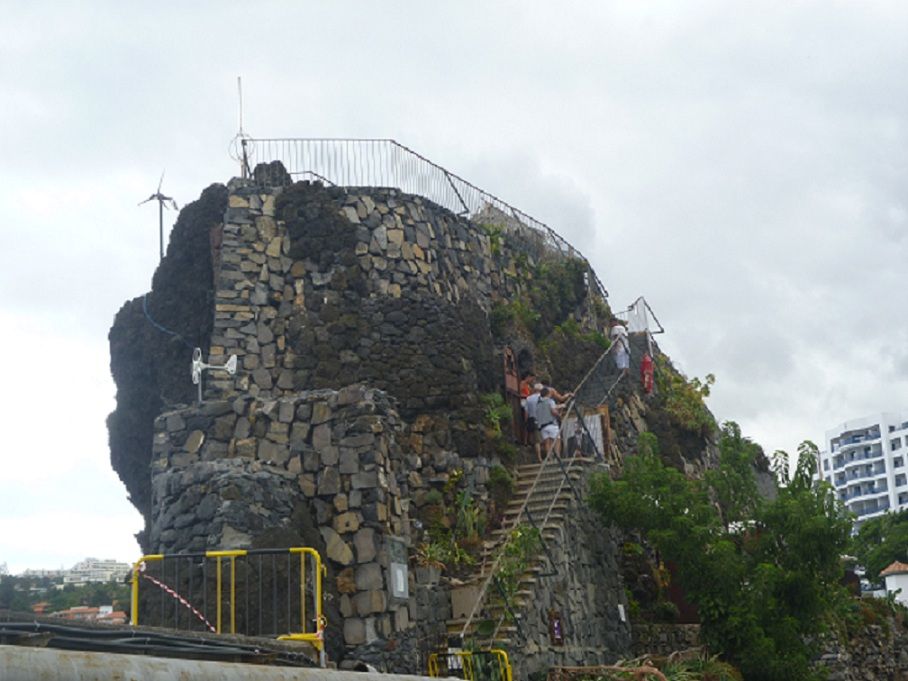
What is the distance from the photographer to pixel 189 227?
82.6ft

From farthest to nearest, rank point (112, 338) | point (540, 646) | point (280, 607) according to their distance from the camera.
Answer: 1. point (112, 338)
2. point (540, 646)
3. point (280, 607)

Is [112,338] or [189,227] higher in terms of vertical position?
[189,227]

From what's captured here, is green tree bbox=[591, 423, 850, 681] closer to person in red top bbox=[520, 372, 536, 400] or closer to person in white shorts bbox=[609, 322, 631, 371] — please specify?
person in red top bbox=[520, 372, 536, 400]

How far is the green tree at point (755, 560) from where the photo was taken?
19922 mm

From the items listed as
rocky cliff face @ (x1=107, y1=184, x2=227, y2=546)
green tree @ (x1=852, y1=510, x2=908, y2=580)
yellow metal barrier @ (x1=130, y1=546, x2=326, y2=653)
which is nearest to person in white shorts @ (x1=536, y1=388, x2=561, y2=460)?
rocky cliff face @ (x1=107, y1=184, x2=227, y2=546)

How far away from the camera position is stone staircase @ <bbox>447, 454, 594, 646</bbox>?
18.1 metres

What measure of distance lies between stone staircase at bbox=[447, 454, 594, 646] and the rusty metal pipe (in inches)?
450

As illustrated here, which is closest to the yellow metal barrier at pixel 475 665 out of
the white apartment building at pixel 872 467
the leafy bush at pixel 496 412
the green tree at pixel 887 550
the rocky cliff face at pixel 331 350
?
the rocky cliff face at pixel 331 350

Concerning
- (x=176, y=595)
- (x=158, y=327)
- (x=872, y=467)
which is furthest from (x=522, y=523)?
(x=872, y=467)

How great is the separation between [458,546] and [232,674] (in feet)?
46.4

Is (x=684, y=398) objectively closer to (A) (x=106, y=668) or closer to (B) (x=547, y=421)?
(B) (x=547, y=421)

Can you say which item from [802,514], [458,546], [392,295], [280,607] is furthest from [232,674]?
[392,295]

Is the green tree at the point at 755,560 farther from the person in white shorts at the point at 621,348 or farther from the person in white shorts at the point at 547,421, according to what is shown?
the person in white shorts at the point at 621,348

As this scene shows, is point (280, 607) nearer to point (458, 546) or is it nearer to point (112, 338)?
point (458, 546)
